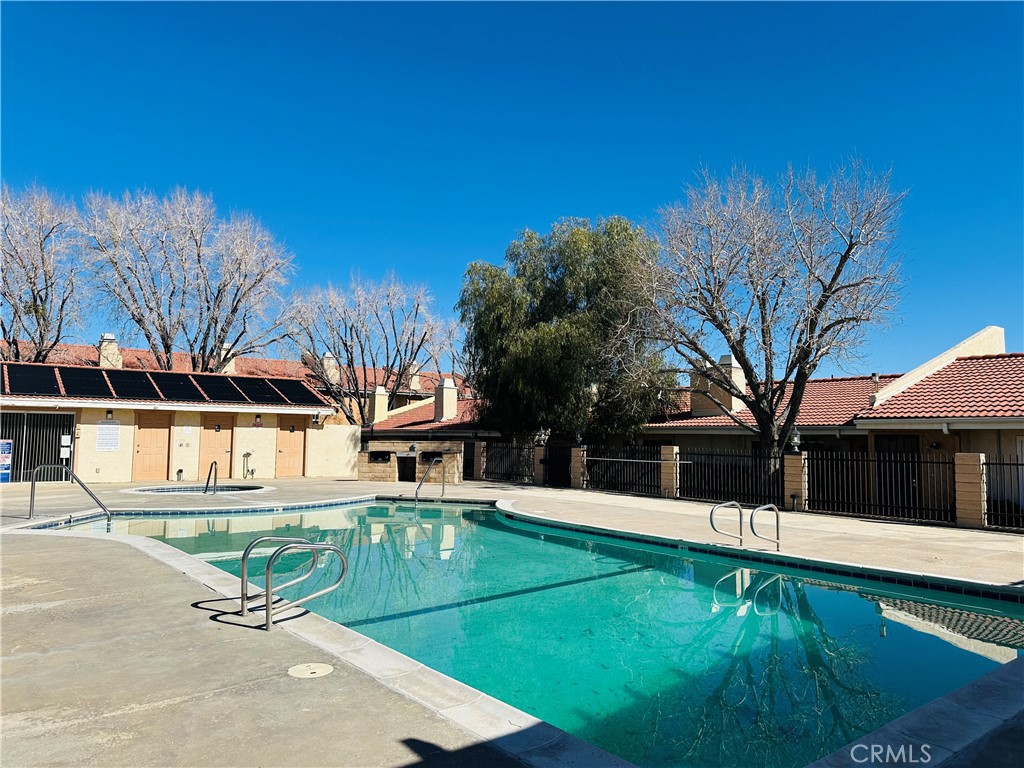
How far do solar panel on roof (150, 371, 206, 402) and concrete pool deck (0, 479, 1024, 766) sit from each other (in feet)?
55.8

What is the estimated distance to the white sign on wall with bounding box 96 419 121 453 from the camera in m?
23.3

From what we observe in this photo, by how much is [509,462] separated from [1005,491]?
16.5 meters

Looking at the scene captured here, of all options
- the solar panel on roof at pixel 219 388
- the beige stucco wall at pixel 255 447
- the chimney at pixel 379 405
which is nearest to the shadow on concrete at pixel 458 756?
the solar panel on roof at pixel 219 388

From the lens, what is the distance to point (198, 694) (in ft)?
14.3

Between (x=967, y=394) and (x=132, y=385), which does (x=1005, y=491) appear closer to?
(x=967, y=394)

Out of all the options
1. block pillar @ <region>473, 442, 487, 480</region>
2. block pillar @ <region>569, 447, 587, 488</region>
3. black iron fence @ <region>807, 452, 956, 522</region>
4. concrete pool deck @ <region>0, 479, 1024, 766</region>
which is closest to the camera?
concrete pool deck @ <region>0, 479, 1024, 766</region>

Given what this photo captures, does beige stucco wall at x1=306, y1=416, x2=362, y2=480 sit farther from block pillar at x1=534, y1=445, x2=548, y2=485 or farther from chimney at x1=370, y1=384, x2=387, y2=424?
chimney at x1=370, y1=384, x2=387, y2=424

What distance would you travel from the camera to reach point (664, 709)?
534cm

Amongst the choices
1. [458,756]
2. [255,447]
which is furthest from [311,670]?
[255,447]

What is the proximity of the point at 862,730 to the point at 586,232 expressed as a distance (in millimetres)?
22818

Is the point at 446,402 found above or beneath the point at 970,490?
above

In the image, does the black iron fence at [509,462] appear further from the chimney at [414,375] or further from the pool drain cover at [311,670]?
the pool drain cover at [311,670]

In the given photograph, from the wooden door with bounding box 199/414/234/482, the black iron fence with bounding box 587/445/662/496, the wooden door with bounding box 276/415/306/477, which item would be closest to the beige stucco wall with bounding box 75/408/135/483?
the wooden door with bounding box 199/414/234/482

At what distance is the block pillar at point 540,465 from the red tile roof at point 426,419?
285 inches
